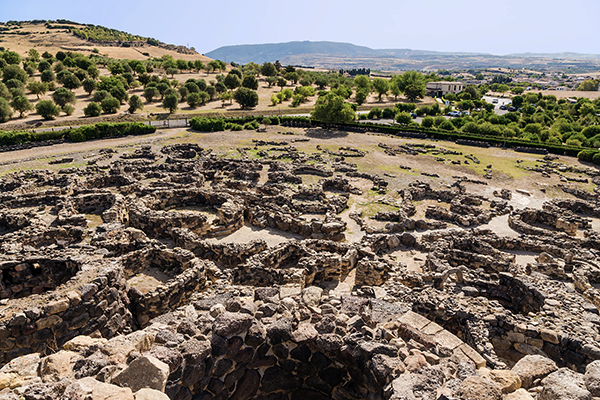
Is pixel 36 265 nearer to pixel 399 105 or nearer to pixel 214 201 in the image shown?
pixel 214 201

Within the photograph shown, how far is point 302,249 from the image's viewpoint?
19625 millimetres

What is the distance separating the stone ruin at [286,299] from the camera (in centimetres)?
779

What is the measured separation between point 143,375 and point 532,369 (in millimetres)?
8345

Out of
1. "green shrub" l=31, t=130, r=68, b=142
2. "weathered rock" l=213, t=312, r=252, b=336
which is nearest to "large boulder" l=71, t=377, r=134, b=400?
"weathered rock" l=213, t=312, r=252, b=336

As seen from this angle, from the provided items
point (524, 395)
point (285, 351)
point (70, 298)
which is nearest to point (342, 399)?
point (285, 351)

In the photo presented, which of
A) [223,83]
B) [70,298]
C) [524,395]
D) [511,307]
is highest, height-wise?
[223,83]

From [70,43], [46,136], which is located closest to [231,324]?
[46,136]

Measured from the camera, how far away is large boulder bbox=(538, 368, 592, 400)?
669 cm

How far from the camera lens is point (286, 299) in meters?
11.0

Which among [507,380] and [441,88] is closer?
[507,380]

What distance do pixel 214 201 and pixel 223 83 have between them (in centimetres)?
9225

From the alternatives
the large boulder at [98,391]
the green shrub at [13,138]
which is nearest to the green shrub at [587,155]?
the large boulder at [98,391]

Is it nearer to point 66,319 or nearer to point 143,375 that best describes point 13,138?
point 66,319

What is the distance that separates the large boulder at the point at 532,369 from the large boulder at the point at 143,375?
758cm
